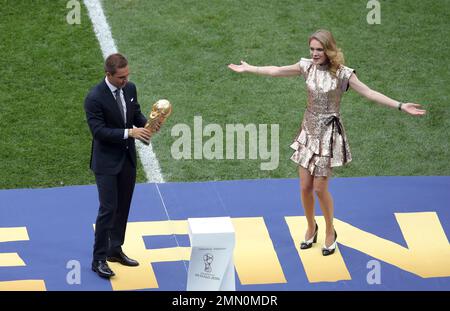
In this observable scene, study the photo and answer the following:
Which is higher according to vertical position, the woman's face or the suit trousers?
the woman's face

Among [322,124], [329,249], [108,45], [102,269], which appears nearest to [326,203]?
[329,249]

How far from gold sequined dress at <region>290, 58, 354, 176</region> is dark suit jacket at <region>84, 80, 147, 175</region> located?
4.36 ft

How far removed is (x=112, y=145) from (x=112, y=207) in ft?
1.51

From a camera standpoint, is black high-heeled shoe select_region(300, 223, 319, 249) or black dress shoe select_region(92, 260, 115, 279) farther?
black high-heeled shoe select_region(300, 223, 319, 249)

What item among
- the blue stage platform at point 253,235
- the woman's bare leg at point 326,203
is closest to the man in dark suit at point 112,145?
the blue stage platform at point 253,235

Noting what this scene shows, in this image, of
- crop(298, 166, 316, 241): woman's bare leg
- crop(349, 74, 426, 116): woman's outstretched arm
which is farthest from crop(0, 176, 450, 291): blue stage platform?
crop(349, 74, 426, 116): woman's outstretched arm

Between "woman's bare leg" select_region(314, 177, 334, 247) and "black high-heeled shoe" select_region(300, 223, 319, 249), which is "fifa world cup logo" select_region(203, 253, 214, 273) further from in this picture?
"black high-heeled shoe" select_region(300, 223, 319, 249)

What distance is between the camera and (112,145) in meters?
8.20

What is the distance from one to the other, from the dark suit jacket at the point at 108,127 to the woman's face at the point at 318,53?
4.52ft

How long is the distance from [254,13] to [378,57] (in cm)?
157

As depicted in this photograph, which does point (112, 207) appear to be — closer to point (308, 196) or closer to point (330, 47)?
point (308, 196)

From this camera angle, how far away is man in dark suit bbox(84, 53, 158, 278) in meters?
8.05

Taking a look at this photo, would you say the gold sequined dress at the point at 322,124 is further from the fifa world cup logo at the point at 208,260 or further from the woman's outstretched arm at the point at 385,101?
the fifa world cup logo at the point at 208,260

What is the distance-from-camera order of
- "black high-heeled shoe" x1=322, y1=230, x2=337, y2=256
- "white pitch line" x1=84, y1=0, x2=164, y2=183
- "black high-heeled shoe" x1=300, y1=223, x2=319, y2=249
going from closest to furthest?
"black high-heeled shoe" x1=322, y1=230, x2=337, y2=256 < "black high-heeled shoe" x1=300, y1=223, x2=319, y2=249 < "white pitch line" x1=84, y1=0, x2=164, y2=183
